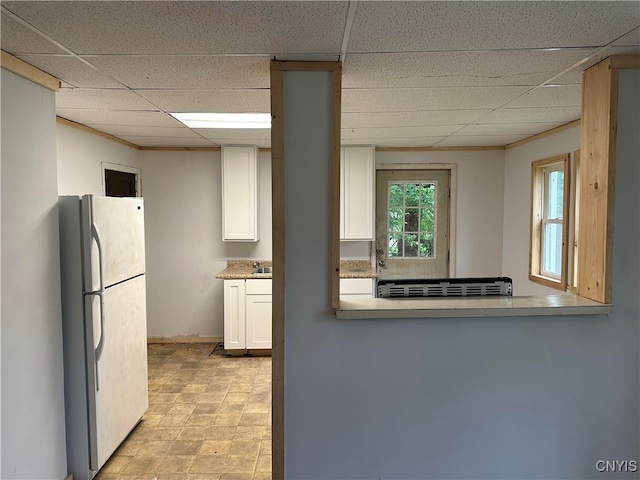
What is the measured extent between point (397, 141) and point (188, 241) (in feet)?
8.42

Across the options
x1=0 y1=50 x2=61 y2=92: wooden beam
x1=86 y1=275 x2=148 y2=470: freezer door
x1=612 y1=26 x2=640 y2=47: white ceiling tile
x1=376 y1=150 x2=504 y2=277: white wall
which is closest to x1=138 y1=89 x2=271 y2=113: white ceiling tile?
x1=0 y1=50 x2=61 y2=92: wooden beam

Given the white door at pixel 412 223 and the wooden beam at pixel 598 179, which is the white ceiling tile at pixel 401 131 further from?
the wooden beam at pixel 598 179

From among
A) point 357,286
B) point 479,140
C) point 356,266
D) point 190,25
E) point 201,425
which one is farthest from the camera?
point 356,266

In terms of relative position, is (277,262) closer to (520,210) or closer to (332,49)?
(332,49)

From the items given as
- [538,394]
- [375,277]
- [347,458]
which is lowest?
[347,458]

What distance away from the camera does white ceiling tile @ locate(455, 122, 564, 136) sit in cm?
331

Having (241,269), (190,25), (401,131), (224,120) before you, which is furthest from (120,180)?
(190,25)

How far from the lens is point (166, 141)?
412 centimetres

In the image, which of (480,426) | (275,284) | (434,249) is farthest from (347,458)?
(434,249)

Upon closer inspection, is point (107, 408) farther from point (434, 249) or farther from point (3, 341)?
point (434, 249)

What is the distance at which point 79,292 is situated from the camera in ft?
7.29

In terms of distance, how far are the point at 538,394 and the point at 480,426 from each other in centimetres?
33

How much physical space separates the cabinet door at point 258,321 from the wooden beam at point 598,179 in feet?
9.48

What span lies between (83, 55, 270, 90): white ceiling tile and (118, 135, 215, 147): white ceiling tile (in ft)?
5.78
